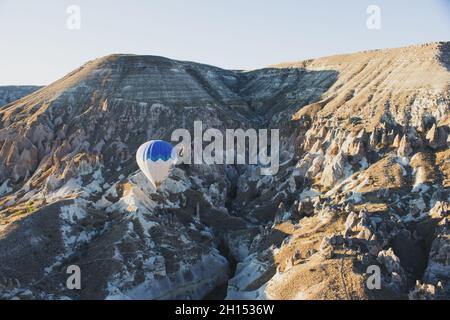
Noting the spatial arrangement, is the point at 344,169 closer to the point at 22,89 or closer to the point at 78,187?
the point at 78,187

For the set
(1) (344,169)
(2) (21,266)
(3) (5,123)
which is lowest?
(2) (21,266)
